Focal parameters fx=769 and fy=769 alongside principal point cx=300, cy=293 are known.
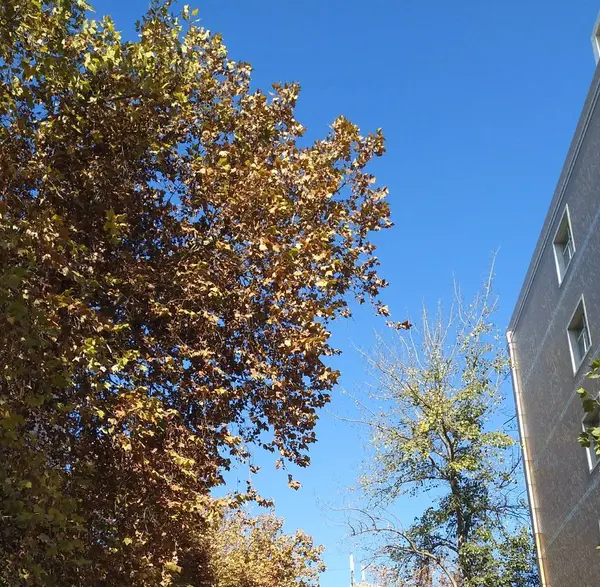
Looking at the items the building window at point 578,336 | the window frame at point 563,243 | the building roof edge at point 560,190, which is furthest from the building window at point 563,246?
the building window at point 578,336

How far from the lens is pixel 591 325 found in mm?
16781

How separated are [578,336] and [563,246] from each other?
260 centimetres

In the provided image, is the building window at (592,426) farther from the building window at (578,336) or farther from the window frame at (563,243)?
the window frame at (563,243)

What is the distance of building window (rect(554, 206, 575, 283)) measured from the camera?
61.8 feet

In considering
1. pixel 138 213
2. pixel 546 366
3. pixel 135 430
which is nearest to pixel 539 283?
pixel 546 366

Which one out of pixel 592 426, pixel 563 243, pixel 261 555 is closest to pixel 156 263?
pixel 592 426

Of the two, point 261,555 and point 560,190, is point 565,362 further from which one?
point 261,555

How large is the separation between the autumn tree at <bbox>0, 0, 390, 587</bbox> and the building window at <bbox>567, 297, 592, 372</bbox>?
8.78m

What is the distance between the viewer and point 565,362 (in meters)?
19.1

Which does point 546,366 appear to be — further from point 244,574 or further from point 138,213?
point 138,213

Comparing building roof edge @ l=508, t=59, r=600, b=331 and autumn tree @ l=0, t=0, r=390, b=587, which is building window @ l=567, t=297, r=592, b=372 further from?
autumn tree @ l=0, t=0, r=390, b=587

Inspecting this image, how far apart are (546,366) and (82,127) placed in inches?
622

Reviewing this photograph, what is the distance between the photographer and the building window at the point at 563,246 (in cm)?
1884

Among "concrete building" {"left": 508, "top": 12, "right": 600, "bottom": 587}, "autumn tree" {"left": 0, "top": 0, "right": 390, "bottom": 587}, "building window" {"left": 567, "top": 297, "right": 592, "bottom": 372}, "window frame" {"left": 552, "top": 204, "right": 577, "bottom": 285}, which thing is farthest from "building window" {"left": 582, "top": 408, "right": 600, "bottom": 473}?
"autumn tree" {"left": 0, "top": 0, "right": 390, "bottom": 587}
